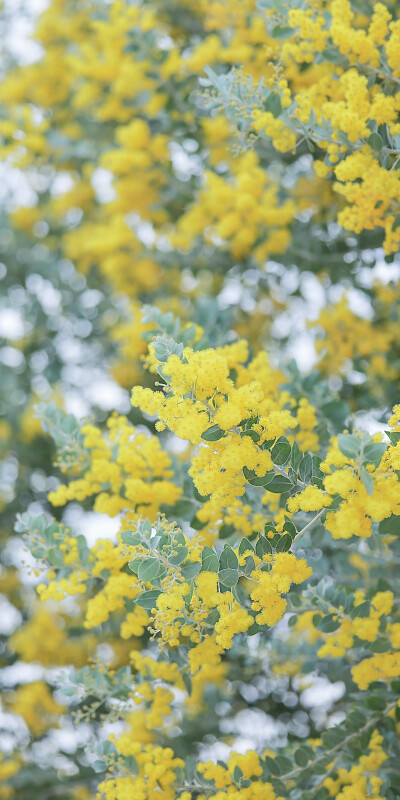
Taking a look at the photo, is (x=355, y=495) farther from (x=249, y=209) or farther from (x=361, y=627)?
(x=249, y=209)

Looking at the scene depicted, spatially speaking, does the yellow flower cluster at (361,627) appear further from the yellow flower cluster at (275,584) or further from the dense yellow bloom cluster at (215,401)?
the yellow flower cluster at (275,584)

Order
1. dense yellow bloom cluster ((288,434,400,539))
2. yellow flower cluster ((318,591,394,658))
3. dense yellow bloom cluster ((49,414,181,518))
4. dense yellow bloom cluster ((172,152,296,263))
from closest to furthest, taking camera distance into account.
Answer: dense yellow bloom cluster ((288,434,400,539)) < yellow flower cluster ((318,591,394,658)) < dense yellow bloom cluster ((49,414,181,518)) < dense yellow bloom cluster ((172,152,296,263))

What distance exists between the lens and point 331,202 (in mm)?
3910

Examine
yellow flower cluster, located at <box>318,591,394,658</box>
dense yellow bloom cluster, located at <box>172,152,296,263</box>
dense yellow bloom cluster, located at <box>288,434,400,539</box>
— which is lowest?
yellow flower cluster, located at <box>318,591,394,658</box>

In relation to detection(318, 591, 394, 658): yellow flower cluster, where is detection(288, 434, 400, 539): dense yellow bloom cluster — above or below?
above

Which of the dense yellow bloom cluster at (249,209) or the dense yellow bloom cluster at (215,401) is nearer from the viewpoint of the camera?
the dense yellow bloom cluster at (215,401)

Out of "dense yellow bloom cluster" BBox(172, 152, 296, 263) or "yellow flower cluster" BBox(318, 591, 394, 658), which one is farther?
"dense yellow bloom cluster" BBox(172, 152, 296, 263)

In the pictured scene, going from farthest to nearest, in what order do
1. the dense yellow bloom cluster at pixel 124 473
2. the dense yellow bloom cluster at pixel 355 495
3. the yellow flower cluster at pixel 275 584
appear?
the dense yellow bloom cluster at pixel 124 473 < the yellow flower cluster at pixel 275 584 < the dense yellow bloom cluster at pixel 355 495

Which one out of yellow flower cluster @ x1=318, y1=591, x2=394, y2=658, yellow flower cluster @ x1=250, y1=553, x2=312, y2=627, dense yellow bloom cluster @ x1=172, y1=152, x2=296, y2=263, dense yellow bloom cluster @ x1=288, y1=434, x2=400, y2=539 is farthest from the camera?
dense yellow bloom cluster @ x1=172, y1=152, x2=296, y2=263

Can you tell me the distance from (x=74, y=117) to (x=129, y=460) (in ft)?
11.8

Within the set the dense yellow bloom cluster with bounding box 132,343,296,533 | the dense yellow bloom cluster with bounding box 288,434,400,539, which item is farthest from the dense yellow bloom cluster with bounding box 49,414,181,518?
the dense yellow bloom cluster with bounding box 288,434,400,539

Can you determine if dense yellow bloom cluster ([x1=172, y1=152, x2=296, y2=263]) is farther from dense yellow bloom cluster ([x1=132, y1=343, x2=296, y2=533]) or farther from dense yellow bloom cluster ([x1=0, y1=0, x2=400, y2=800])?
dense yellow bloom cluster ([x1=132, y1=343, x2=296, y2=533])

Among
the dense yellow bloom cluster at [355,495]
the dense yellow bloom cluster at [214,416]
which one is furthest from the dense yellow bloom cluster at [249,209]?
the dense yellow bloom cluster at [355,495]

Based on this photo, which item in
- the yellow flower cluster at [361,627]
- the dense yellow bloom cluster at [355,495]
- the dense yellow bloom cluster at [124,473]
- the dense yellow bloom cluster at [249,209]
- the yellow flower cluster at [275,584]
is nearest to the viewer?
the dense yellow bloom cluster at [355,495]
